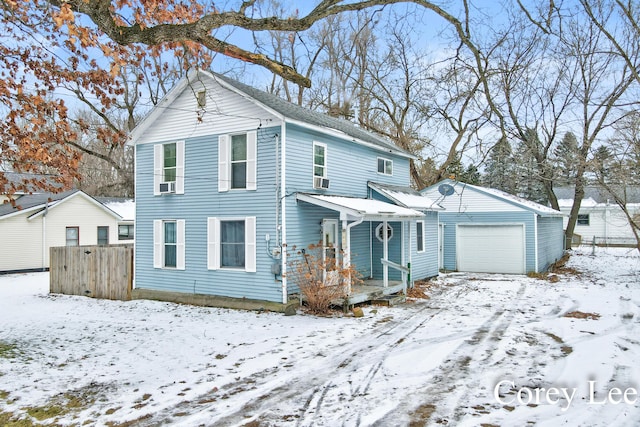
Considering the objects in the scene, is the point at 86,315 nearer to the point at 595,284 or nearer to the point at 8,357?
the point at 8,357

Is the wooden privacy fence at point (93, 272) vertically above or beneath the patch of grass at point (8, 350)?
above

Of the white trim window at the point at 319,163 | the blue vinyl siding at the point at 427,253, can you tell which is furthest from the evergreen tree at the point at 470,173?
the white trim window at the point at 319,163

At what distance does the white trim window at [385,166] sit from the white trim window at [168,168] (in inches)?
275

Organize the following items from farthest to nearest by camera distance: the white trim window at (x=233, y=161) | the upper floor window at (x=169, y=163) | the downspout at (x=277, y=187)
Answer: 1. the upper floor window at (x=169, y=163)
2. the white trim window at (x=233, y=161)
3. the downspout at (x=277, y=187)

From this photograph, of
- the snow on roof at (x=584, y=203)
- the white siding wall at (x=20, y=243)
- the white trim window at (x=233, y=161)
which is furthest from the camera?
the snow on roof at (x=584, y=203)

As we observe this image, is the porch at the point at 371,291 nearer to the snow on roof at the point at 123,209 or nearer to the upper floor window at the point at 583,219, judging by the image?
the snow on roof at the point at 123,209

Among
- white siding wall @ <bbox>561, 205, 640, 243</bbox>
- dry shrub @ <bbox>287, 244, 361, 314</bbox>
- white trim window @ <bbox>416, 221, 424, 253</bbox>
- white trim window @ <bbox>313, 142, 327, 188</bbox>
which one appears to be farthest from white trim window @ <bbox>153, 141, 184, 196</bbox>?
white siding wall @ <bbox>561, 205, 640, 243</bbox>

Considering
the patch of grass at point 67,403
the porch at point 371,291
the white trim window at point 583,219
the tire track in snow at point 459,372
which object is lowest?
the patch of grass at point 67,403

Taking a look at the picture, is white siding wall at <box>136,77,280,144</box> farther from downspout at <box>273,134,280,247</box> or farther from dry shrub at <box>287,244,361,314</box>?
dry shrub at <box>287,244,361,314</box>

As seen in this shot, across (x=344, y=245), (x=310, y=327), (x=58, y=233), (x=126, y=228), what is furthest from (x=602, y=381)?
(x=126, y=228)

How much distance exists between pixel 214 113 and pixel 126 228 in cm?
1789

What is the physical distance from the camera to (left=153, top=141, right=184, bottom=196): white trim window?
13.6 metres

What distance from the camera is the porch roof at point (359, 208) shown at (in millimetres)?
11414

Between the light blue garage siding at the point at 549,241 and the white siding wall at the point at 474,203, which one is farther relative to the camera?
the light blue garage siding at the point at 549,241
